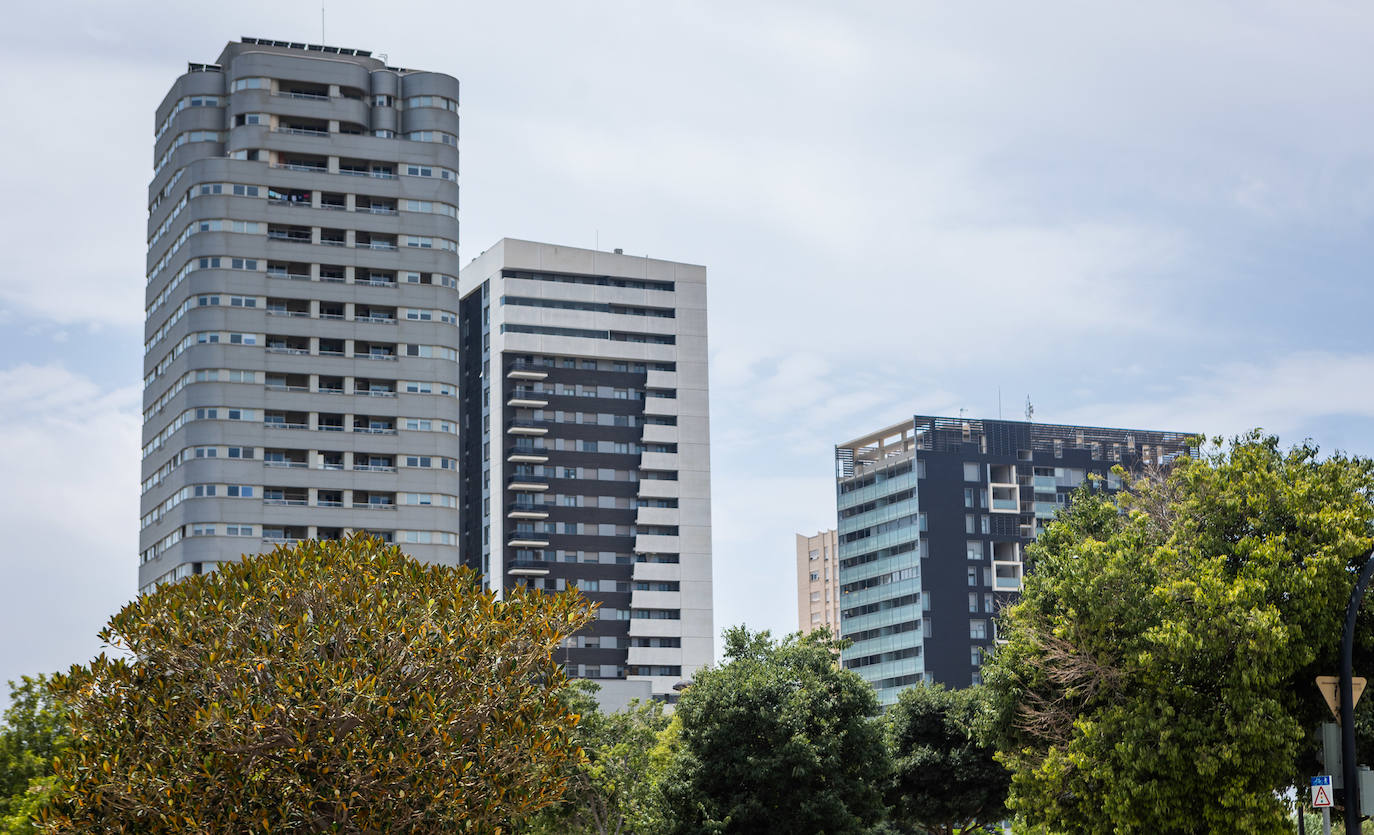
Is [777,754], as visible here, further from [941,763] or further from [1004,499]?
[1004,499]

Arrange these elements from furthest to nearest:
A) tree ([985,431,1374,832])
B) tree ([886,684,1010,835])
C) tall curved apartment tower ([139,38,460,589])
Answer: tall curved apartment tower ([139,38,460,589]), tree ([886,684,1010,835]), tree ([985,431,1374,832])

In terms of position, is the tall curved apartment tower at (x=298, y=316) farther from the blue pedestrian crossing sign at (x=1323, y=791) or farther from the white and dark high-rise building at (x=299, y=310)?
the blue pedestrian crossing sign at (x=1323, y=791)

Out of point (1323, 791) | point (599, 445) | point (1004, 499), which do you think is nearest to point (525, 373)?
point (599, 445)

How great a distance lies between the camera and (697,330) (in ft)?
474

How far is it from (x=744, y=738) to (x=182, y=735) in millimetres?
19172

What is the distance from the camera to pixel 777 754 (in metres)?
40.4

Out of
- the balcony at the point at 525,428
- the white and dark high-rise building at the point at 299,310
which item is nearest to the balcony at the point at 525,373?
the balcony at the point at 525,428

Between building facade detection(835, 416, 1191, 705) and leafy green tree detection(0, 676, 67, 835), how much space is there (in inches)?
4728

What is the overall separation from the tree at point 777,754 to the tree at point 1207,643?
6492mm

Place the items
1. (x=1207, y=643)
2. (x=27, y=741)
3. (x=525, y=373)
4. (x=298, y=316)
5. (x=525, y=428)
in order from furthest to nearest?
(x=525, y=373) < (x=525, y=428) < (x=298, y=316) < (x=27, y=741) < (x=1207, y=643)

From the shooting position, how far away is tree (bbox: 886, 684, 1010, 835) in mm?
52938

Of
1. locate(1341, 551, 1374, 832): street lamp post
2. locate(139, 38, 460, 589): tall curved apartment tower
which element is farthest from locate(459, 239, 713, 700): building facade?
locate(1341, 551, 1374, 832): street lamp post

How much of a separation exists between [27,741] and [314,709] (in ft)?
51.7

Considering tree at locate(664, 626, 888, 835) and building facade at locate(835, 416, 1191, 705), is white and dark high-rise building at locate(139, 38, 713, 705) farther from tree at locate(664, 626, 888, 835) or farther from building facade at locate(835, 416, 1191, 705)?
tree at locate(664, 626, 888, 835)
